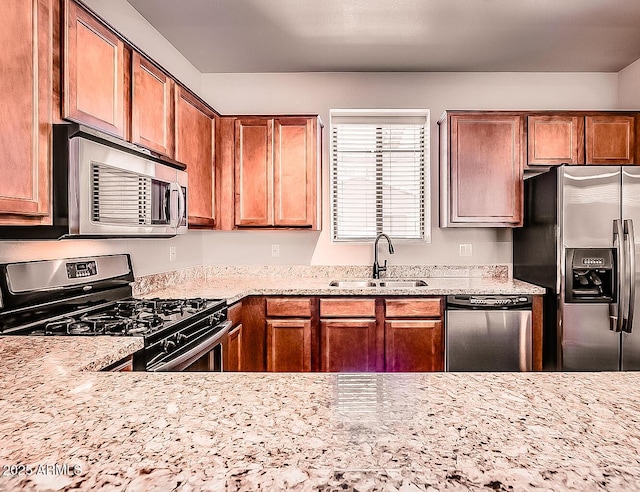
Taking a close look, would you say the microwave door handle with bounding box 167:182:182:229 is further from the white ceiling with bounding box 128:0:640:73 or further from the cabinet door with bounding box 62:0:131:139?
the white ceiling with bounding box 128:0:640:73

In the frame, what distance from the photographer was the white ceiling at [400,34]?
264cm

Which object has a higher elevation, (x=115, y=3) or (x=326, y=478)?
(x=115, y=3)

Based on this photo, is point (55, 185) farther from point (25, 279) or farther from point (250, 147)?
point (250, 147)

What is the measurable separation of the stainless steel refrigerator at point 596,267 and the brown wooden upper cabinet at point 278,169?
5.64 ft

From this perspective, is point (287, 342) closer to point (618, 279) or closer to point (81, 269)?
point (81, 269)

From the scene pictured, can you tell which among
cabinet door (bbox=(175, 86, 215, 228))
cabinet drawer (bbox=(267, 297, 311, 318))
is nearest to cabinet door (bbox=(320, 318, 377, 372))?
cabinet drawer (bbox=(267, 297, 311, 318))

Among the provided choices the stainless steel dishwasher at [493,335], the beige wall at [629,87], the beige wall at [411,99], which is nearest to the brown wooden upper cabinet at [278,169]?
the beige wall at [411,99]

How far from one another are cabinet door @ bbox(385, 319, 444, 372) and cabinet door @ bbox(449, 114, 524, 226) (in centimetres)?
99

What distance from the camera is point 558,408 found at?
0.84 m

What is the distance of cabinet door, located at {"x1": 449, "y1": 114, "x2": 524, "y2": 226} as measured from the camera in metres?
3.28

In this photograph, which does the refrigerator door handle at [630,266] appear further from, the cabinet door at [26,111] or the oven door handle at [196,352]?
the cabinet door at [26,111]

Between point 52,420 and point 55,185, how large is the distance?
3.53 feet

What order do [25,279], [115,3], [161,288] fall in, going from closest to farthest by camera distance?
[25,279] → [115,3] → [161,288]

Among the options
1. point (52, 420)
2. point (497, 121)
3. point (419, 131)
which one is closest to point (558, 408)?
point (52, 420)
